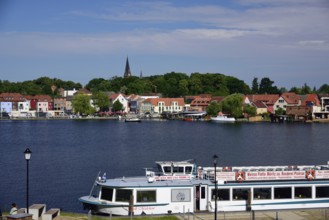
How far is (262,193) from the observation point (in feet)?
97.2

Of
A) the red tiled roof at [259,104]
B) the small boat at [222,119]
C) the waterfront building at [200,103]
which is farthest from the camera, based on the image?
the waterfront building at [200,103]

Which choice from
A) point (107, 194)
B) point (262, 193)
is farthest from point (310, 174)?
point (107, 194)

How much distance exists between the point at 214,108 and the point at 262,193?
13823 cm

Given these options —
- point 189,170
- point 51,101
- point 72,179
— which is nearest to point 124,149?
point 72,179

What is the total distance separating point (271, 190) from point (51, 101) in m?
173

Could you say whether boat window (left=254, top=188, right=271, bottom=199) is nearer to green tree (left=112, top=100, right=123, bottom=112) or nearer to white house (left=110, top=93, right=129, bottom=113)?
green tree (left=112, top=100, right=123, bottom=112)

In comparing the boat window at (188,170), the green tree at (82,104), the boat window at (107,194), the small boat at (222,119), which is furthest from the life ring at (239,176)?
the green tree at (82,104)

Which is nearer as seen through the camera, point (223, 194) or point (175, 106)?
point (223, 194)

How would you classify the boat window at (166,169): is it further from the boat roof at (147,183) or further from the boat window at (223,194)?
the boat window at (223,194)

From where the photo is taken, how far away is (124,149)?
7719 centimetres

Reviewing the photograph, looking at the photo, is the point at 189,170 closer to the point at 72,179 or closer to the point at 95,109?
the point at 72,179

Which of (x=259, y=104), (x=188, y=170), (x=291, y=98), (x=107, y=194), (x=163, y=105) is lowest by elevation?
(x=107, y=194)

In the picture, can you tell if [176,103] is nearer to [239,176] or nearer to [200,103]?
[200,103]

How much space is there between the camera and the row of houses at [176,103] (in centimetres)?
16338
